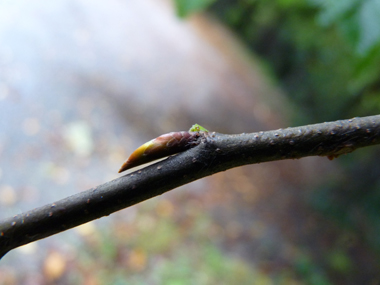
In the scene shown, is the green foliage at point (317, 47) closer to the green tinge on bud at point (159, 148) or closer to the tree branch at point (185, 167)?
the tree branch at point (185, 167)

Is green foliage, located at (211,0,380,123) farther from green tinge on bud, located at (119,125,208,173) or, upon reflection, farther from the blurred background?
green tinge on bud, located at (119,125,208,173)

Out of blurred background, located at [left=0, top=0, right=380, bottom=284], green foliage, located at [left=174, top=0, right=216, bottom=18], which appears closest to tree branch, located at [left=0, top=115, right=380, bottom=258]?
blurred background, located at [left=0, top=0, right=380, bottom=284]

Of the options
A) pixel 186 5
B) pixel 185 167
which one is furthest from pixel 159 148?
pixel 186 5

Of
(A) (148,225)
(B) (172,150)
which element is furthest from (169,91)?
(B) (172,150)

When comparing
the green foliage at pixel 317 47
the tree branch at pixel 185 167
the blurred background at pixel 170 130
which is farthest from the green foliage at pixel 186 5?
the tree branch at pixel 185 167

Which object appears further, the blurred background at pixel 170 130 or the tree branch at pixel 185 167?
the blurred background at pixel 170 130

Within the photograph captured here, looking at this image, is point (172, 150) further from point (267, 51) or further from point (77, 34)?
point (267, 51)
